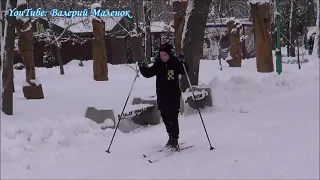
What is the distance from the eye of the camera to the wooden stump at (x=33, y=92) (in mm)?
13610

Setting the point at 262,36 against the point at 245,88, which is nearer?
the point at 245,88

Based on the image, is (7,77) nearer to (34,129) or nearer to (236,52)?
(34,129)

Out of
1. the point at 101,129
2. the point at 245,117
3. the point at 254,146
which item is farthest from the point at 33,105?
the point at 254,146

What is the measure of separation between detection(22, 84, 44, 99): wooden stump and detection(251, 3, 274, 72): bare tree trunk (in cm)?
887

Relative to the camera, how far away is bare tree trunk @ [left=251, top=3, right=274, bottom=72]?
18281 mm

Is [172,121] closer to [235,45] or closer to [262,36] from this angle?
[262,36]

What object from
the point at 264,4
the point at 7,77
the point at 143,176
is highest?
the point at 264,4

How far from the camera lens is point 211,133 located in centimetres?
877

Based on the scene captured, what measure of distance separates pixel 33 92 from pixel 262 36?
9.19m

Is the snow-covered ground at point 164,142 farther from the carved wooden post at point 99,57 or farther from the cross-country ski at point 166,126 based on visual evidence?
the carved wooden post at point 99,57

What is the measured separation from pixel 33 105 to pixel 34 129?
4.26 m

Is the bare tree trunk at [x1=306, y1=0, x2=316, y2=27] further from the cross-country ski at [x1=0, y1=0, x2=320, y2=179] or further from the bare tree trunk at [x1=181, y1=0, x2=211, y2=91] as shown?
the bare tree trunk at [x1=181, y1=0, x2=211, y2=91]

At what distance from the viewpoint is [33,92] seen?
13680 mm

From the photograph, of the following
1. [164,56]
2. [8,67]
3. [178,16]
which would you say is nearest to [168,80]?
[164,56]
